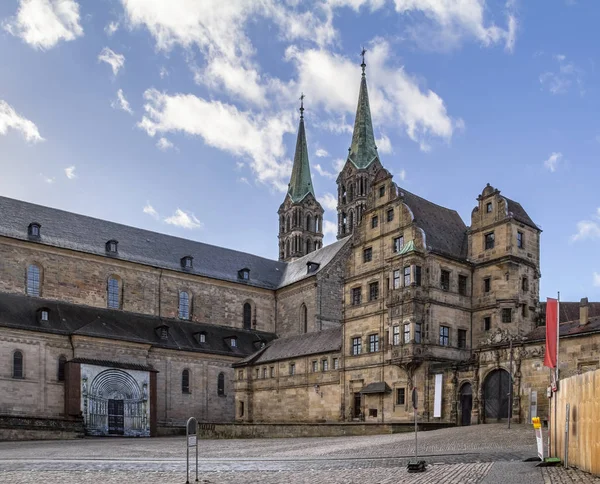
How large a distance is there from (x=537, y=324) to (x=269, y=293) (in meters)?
32.0

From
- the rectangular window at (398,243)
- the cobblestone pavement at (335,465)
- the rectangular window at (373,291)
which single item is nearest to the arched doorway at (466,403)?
the cobblestone pavement at (335,465)

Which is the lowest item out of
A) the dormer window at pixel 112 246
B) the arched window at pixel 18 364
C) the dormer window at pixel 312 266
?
the arched window at pixel 18 364

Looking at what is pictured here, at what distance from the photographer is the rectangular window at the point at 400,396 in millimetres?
41000

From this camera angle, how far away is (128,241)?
63.5 m

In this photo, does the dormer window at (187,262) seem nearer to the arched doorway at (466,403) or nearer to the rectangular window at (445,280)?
the rectangular window at (445,280)

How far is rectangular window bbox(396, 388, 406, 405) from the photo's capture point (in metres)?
41.0

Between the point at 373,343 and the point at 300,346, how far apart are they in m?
8.70

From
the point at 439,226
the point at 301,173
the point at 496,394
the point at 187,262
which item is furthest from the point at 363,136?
the point at 496,394

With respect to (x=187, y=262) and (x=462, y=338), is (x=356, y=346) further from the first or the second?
(x=187, y=262)

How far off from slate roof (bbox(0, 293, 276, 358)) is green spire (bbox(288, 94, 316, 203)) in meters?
32.6

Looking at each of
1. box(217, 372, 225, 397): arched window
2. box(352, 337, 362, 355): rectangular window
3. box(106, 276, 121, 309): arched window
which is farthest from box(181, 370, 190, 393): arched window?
box(352, 337, 362, 355): rectangular window

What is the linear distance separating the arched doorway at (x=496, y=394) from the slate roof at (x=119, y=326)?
98.8 ft

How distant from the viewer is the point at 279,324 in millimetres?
69438

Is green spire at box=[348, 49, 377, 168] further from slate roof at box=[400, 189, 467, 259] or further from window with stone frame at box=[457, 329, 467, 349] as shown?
window with stone frame at box=[457, 329, 467, 349]
